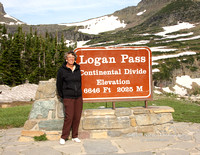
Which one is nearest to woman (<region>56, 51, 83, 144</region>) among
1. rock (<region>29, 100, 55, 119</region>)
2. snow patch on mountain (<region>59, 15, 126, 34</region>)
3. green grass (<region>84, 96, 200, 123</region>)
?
rock (<region>29, 100, 55, 119</region>)

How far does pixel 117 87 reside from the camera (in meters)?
6.04

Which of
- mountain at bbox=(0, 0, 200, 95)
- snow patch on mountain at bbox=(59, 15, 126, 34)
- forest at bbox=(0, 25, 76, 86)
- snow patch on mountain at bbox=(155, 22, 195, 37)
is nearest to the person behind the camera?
mountain at bbox=(0, 0, 200, 95)

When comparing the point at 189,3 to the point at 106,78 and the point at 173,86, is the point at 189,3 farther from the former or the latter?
the point at 106,78

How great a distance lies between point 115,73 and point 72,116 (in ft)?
5.22

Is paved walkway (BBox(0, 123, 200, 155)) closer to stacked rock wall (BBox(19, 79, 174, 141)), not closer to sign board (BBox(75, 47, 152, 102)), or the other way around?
stacked rock wall (BBox(19, 79, 174, 141))

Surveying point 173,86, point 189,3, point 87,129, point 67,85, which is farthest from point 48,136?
point 189,3

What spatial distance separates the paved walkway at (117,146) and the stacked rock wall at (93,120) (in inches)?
8.3

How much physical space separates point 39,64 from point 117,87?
33.6 m

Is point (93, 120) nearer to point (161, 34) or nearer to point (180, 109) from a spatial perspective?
point (180, 109)

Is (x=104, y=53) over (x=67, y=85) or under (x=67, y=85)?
over

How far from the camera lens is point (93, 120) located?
5.65 meters

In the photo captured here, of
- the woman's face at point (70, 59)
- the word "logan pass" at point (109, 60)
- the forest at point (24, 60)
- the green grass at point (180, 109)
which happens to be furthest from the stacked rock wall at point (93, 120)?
the forest at point (24, 60)

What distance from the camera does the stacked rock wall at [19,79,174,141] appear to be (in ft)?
18.1

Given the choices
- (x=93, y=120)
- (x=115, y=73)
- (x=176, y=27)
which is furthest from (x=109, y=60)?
(x=176, y=27)
